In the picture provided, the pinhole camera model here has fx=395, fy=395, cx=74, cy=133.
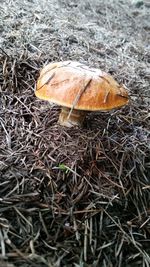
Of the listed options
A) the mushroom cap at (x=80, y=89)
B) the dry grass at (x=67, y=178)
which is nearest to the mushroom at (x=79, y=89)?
the mushroom cap at (x=80, y=89)

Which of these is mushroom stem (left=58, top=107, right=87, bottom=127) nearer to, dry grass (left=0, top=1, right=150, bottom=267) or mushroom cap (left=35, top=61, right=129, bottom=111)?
dry grass (left=0, top=1, right=150, bottom=267)

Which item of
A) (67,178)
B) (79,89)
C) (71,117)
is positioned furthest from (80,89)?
(67,178)

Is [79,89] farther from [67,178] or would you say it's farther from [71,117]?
[67,178]

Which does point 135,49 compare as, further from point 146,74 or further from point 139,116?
point 139,116

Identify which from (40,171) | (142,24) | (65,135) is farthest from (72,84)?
(142,24)

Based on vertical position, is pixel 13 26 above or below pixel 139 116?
above

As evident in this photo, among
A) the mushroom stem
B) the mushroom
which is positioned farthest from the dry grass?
the mushroom

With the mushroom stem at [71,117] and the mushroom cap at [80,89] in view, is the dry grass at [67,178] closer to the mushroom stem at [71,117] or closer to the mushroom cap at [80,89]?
the mushroom stem at [71,117]
